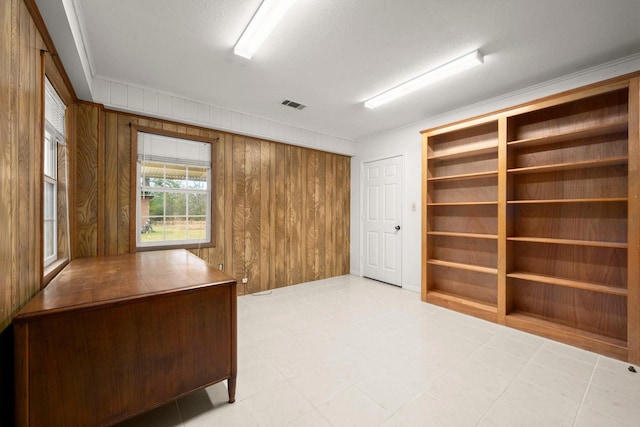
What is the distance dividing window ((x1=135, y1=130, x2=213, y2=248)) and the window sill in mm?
849

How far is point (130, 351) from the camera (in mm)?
1396

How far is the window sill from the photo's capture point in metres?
1.84

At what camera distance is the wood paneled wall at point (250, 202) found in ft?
9.31

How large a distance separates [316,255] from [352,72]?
10.1 ft

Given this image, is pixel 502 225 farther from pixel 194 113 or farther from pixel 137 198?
pixel 137 198

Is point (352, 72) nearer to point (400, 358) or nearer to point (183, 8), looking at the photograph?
point (183, 8)

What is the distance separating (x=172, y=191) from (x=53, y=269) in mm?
1572

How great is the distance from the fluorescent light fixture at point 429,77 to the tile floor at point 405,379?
264 cm

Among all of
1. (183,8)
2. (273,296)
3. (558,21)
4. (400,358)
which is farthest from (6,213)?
(558,21)

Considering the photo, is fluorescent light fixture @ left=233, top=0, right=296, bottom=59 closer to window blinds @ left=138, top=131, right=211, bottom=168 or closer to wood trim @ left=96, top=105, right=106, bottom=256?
window blinds @ left=138, top=131, right=211, bottom=168

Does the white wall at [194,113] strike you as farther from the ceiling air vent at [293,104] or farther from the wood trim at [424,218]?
the wood trim at [424,218]

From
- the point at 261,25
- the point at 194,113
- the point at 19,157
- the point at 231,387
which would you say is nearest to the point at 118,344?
→ the point at 231,387

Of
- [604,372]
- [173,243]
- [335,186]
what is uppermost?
[335,186]

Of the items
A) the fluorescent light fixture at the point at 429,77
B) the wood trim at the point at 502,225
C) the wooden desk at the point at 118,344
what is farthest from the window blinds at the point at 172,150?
the wood trim at the point at 502,225
